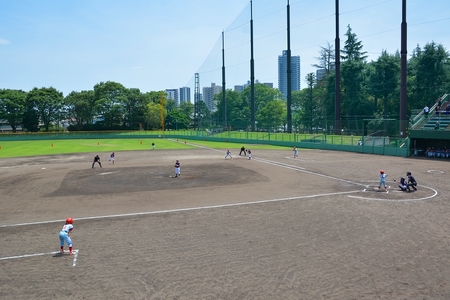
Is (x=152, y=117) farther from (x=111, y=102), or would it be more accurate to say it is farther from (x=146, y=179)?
(x=146, y=179)

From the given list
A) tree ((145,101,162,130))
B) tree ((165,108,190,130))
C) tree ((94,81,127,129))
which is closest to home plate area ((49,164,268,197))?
tree ((145,101,162,130))

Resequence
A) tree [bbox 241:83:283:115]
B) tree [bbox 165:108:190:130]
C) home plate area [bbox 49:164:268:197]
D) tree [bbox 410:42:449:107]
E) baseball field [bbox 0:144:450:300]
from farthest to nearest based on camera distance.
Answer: tree [bbox 241:83:283:115] < tree [bbox 165:108:190:130] < tree [bbox 410:42:449:107] < home plate area [bbox 49:164:268:197] < baseball field [bbox 0:144:450:300]

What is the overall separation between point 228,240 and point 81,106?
11001cm

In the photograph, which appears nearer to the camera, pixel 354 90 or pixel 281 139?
pixel 281 139

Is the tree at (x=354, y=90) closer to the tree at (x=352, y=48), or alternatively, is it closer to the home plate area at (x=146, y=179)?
the tree at (x=352, y=48)

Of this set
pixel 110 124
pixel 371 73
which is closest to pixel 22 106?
pixel 110 124

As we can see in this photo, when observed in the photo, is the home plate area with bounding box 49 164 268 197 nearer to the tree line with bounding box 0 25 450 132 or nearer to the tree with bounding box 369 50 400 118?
the tree line with bounding box 0 25 450 132

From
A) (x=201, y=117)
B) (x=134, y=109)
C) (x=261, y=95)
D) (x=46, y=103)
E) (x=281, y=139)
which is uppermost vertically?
(x=261, y=95)

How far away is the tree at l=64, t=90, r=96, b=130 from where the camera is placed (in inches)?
4439

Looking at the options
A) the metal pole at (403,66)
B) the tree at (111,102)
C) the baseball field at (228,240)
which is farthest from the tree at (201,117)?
the baseball field at (228,240)

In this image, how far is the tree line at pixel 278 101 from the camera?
62125 mm

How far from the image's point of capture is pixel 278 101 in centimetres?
11638

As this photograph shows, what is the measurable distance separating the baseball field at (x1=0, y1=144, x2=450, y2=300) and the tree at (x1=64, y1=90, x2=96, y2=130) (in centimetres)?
9259

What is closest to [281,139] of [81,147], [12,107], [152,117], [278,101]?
[81,147]
